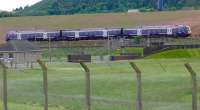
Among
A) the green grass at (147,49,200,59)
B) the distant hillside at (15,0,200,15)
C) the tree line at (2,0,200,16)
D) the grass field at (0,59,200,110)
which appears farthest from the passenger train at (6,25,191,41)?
the grass field at (0,59,200,110)

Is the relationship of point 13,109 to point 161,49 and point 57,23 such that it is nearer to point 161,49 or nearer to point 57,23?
point 161,49

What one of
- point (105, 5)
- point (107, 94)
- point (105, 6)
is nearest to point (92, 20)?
point (105, 6)

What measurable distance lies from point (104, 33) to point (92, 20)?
20.0 meters

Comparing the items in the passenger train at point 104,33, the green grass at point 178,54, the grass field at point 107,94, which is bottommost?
the passenger train at point 104,33

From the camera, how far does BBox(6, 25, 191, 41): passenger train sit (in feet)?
320

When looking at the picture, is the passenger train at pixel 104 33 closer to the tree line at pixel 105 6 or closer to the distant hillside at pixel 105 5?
the tree line at pixel 105 6

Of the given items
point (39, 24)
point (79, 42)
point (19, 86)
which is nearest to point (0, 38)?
point (39, 24)

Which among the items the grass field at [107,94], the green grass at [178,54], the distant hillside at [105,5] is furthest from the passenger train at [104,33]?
the grass field at [107,94]

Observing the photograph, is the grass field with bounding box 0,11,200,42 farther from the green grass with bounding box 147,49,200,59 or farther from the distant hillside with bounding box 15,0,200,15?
the green grass with bounding box 147,49,200,59

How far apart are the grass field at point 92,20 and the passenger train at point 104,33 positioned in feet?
30.9

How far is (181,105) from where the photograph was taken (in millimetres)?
21375

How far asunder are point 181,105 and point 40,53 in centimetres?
5189

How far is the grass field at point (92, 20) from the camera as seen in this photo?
4577 inches

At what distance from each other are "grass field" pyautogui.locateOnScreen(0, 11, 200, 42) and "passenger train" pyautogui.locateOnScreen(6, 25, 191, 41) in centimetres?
941
